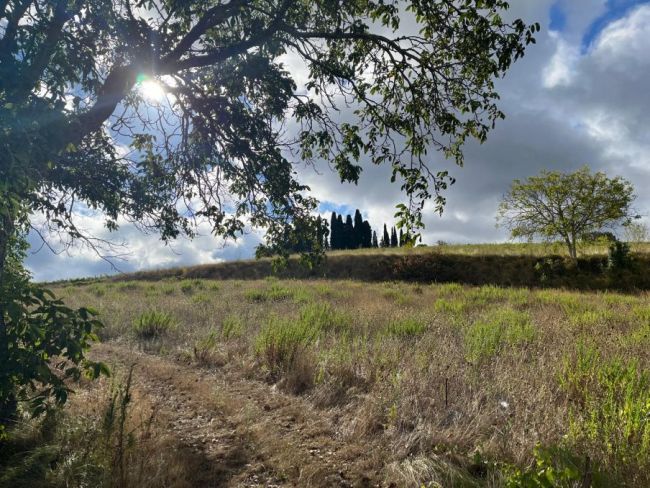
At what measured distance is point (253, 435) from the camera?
4.31 meters

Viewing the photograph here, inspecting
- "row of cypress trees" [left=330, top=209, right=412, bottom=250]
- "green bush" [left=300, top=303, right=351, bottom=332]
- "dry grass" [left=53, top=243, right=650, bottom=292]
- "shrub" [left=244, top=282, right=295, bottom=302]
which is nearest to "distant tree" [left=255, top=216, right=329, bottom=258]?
"green bush" [left=300, top=303, right=351, bottom=332]

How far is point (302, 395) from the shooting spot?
539 cm

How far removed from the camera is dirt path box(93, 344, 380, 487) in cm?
361

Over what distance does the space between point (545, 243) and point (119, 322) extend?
33.4 m

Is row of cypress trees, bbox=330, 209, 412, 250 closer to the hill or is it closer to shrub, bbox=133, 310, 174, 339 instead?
the hill

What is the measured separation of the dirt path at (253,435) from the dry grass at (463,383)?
0.24m

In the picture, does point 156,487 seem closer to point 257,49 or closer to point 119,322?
point 257,49

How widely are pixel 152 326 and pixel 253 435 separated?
21.5 ft

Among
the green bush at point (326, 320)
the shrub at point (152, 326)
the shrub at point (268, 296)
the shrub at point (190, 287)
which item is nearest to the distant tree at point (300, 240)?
the green bush at point (326, 320)

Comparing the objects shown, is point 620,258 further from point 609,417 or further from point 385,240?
point 385,240

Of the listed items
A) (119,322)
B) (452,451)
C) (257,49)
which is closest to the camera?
(452,451)

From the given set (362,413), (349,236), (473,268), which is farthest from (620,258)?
(349,236)

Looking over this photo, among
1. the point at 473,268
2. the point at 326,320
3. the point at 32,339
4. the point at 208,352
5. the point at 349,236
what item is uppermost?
the point at 349,236

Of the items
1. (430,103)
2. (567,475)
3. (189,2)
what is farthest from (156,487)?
(430,103)
